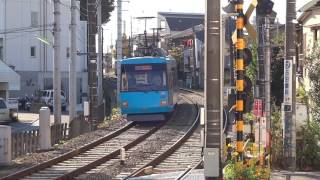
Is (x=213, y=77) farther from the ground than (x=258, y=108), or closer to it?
farther from the ground

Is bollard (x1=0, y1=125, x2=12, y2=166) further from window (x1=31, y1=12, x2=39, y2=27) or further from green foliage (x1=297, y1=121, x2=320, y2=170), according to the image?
window (x1=31, y1=12, x2=39, y2=27)

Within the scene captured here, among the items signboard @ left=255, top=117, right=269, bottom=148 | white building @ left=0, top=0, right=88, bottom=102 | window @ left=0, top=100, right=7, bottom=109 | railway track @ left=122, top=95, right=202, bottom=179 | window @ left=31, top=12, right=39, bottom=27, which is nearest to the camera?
signboard @ left=255, top=117, right=269, bottom=148

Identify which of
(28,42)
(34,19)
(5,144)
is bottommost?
(5,144)

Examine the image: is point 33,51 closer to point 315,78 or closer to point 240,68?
point 315,78

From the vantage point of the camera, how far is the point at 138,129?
3053 cm

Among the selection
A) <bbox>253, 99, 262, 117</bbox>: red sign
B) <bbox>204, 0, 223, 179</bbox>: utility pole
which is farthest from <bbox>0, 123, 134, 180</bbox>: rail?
<bbox>204, 0, 223, 179</bbox>: utility pole

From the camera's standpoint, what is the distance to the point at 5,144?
1895cm

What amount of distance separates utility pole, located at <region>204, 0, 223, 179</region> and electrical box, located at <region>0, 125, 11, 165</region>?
9.89 m

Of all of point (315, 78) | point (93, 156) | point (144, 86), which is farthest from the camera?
point (144, 86)

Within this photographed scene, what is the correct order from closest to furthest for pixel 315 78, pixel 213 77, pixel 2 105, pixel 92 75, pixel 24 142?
pixel 213 77, pixel 315 78, pixel 24 142, pixel 92 75, pixel 2 105

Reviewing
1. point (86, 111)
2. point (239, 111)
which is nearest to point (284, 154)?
point (239, 111)

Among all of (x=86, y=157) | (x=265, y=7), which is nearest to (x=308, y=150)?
(x=265, y=7)

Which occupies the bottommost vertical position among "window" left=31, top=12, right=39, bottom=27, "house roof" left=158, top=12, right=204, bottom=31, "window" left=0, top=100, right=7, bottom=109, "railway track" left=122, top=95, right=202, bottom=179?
"railway track" left=122, top=95, right=202, bottom=179

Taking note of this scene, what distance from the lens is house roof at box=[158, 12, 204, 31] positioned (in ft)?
383
